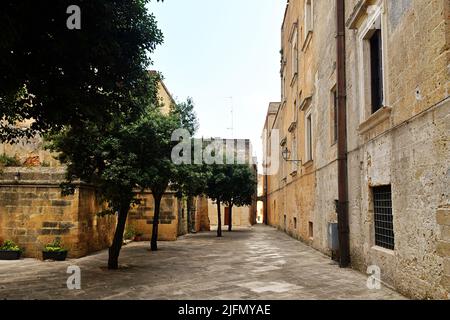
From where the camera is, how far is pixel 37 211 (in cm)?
1159

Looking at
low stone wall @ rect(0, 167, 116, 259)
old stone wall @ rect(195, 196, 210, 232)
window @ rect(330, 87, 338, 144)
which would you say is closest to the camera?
window @ rect(330, 87, 338, 144)

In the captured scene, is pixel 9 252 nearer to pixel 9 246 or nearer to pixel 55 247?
pixel 9 246

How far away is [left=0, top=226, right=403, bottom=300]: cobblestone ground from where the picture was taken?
6484 millimetres

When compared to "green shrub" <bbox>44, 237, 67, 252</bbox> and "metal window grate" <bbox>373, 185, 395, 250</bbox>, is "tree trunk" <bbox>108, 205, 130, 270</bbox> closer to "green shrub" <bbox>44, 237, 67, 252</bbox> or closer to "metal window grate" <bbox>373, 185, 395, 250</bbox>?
"green shrub" <bbox>44, 237, 67, 252</bbox>

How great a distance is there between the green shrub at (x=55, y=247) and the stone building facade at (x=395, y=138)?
786 centimetres

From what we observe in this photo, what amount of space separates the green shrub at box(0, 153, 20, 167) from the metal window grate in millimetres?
10803

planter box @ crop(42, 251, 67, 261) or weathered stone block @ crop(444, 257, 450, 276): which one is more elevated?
weathered stone block @ crop(444, 257, 450, 276)

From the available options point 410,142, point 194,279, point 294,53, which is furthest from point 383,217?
point 294,53

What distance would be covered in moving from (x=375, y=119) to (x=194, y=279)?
479cm

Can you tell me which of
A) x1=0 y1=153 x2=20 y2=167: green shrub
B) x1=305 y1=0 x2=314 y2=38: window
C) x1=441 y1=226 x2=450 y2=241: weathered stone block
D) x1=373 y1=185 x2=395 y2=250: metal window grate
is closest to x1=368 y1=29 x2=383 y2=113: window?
x1=373 y1=185 x2=395 y2=250: metal window grate

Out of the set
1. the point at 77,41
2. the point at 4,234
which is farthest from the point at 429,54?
the point at 4,234

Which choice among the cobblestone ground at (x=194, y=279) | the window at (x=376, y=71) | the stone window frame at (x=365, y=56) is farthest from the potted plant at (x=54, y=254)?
the window at (x=376, y=71)

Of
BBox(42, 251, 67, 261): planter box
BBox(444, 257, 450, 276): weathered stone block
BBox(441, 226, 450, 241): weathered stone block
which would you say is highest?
BBox(441, 226, 450, 241): weathered stone block

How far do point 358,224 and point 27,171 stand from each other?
9573 mm
